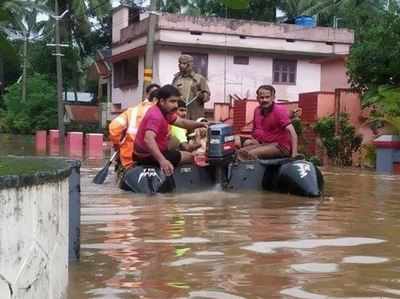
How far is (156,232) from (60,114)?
26787mm

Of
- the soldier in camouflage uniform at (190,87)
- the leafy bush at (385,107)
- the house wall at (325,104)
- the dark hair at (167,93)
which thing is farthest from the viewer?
the house wall at (325,104)

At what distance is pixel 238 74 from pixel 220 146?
26322 mm

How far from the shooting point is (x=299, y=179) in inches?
341

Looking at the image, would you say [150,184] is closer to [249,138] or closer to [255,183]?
[255,183]

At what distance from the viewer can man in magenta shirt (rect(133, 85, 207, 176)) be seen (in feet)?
26.9

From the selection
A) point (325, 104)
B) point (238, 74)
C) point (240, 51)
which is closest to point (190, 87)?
point (325, 104)

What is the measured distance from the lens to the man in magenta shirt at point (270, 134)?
9.39 meters

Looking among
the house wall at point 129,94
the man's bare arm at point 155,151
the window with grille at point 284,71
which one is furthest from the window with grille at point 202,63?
the man's bare arm at point 155,151

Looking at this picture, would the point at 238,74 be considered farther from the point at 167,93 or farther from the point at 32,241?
the point at 32,241

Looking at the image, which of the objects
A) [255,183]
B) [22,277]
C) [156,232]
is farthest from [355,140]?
[22,277]

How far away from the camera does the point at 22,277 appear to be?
249 cm

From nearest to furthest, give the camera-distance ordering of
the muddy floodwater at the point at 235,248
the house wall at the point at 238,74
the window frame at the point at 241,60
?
the muddy floodwater at the point at 235,248
the house wall at the point at 238,74
the window frame at the point at 241,60

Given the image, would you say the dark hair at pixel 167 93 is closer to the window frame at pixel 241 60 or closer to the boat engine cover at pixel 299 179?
the boat engine cover at pixel 299 179

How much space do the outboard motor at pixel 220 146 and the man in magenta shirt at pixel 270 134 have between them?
0.56 meters
